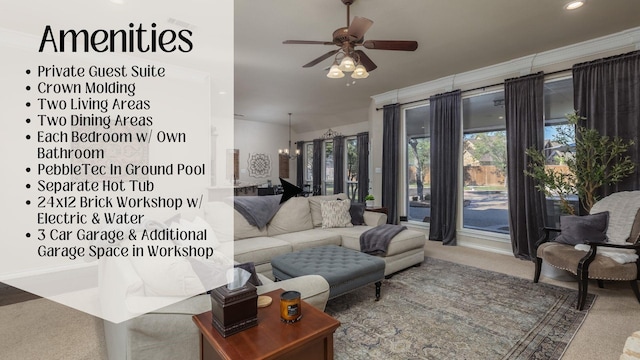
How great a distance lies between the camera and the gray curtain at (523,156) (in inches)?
158

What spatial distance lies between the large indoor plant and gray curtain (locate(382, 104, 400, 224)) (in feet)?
7.43

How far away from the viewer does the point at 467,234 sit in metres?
4.83

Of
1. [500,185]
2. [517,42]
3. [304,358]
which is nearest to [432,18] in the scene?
[517,42]

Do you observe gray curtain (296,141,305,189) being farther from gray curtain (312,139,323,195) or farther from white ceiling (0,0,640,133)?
white ceiling (0,0,640,133)

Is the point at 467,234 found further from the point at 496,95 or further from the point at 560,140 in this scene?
the point at 496,95

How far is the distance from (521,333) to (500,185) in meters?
3.03

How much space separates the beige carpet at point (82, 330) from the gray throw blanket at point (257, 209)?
5.36ft

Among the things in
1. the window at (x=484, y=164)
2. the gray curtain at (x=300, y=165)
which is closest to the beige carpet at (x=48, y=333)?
the window at (x=484, y=164)

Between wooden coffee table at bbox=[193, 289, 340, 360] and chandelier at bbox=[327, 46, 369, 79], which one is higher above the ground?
chandelier at bbox=[327, 46, 369, 79]

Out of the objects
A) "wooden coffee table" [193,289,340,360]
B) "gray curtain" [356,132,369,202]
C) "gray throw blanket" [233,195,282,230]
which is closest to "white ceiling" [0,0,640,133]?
"gray throw blanket" [233,195,282,230]

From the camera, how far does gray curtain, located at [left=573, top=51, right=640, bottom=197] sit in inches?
132

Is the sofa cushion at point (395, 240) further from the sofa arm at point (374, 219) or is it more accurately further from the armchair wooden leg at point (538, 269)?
the armchair wooden leg at point (538, 269)

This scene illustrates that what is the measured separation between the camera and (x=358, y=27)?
254 centimetres

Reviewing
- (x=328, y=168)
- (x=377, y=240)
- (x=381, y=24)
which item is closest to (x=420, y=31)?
(x=381, y=24)
